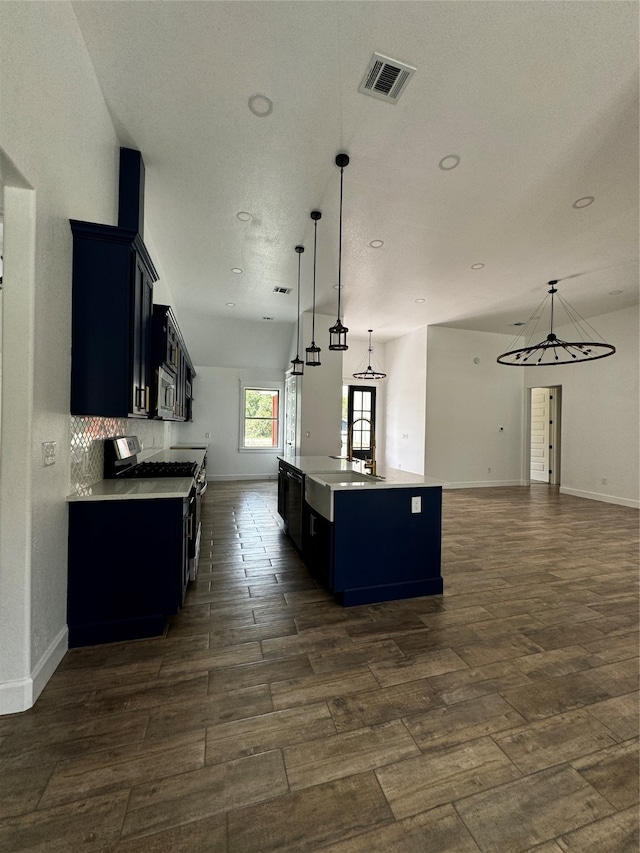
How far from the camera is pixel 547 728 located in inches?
61.5

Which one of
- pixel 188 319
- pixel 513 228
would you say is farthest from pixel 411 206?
pixel 188 319

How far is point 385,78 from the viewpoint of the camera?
2.14 m

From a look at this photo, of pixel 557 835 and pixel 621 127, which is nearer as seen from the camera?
pixel 557 835

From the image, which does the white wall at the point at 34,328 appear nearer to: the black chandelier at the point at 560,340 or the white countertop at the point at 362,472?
the white countertop at the point at 362,472

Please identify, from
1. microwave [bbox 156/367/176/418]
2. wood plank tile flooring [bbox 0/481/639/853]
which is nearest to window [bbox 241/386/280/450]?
microwave [bbox 156/367/176/418]

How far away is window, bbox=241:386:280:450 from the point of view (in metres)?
8.52

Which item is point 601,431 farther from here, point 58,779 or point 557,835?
point 58,779

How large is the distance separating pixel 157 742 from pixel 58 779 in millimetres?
334

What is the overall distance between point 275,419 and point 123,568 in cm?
677

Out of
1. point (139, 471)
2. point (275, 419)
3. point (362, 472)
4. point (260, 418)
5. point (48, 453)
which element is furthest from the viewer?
point (275, 419)

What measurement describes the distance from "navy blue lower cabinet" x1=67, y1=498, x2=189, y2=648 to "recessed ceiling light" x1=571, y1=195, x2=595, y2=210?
14.5 feet

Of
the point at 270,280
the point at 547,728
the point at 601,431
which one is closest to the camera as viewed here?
the point at 547,728

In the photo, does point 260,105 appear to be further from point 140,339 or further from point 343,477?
point 343,477

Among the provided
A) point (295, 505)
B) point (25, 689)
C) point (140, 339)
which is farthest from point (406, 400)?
point (25, 689)
